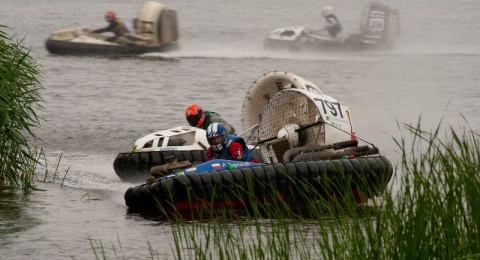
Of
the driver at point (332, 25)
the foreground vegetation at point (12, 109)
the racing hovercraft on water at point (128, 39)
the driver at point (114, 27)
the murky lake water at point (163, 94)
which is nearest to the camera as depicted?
the murky lake water at point (163, 94)

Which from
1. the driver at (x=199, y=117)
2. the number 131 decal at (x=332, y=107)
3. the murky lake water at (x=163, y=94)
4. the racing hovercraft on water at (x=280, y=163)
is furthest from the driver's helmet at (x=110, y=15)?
the number 131 decal at (x=332, y=107)

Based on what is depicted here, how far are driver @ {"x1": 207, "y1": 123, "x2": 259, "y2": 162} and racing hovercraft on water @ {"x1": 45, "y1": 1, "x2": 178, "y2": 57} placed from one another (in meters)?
20.3

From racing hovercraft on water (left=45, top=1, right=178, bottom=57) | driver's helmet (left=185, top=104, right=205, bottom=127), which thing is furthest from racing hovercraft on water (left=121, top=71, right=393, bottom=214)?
racing hovercraft on water (left=45, top=1, right=178, bottom=57)

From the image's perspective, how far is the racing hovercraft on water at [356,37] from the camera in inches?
1451

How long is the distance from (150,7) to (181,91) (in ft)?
16.8

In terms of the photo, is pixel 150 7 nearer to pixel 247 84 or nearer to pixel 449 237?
pixel 247 84

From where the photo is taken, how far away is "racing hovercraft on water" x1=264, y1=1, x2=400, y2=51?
121 feet

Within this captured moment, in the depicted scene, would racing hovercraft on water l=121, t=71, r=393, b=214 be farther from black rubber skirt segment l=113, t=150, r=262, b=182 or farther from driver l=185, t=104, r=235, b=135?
driver l=185, t=104, r=235, b=135

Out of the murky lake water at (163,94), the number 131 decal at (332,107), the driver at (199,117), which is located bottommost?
the murky lake water at (163,94)

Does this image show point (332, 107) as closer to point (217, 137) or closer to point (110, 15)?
point (217, 137)

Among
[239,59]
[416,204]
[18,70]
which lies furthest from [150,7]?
[416,204]

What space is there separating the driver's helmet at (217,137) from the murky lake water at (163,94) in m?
1.24

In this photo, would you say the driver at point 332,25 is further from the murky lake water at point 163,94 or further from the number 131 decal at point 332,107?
the number 131 decal at point 332,107

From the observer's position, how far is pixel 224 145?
13133mm
